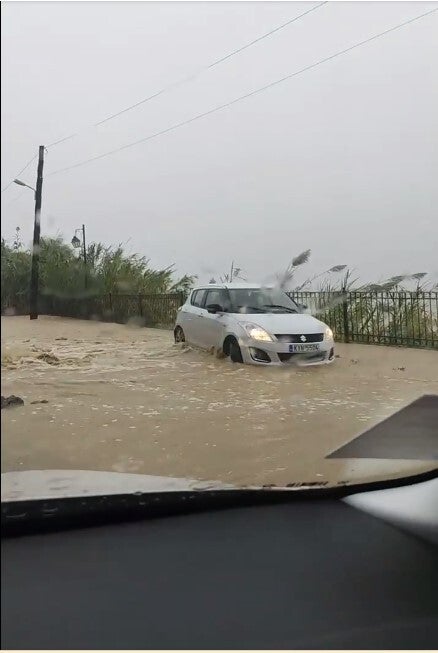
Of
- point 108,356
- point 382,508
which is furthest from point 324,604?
point 108,356

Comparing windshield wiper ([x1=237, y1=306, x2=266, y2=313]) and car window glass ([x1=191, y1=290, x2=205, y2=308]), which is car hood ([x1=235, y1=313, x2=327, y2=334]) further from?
car window glass ([x1=191, y1=290, x2=205, y2=308])

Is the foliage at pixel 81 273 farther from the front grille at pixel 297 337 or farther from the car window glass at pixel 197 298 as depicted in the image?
the front grille at pixel 297 337

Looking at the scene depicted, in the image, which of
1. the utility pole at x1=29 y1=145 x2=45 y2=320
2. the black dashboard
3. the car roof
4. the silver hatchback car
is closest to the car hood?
the silver hatchback car

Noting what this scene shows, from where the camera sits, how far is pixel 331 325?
259 cm

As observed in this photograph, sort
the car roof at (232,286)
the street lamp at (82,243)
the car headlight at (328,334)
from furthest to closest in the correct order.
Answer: the car headlight at (328,334), the car roof at (232,286), the street lamp at (82,243)

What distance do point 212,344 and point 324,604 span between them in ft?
3.12

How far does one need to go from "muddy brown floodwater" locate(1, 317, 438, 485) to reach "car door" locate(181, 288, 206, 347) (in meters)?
0.05

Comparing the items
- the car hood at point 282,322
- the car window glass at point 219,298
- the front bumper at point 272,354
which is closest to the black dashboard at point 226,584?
the front bumper at point 272,354

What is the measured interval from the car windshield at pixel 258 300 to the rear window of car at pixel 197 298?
0.10 metres

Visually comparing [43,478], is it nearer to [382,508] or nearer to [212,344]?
[212,344]

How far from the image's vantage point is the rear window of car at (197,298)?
7.85 ft

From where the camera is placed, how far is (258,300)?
2441 mm

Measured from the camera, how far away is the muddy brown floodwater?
1.93 m

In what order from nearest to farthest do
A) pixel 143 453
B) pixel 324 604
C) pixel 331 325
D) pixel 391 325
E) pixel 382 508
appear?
pixel 324 604 → pixel 143 453 → pixel 382 508 → pixel 331 325 → pixel 391 325
